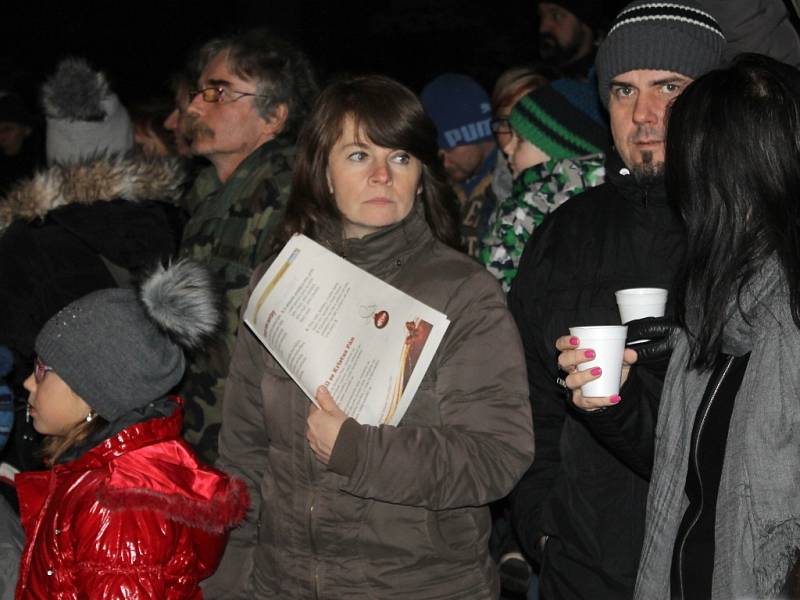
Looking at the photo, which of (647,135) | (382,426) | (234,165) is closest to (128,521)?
(382,426)

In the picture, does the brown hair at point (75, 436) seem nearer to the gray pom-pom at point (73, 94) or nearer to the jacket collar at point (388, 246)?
the jacket collar at point (388, 246)

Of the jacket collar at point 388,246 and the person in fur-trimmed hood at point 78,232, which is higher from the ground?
the jacket collar at point 388,246

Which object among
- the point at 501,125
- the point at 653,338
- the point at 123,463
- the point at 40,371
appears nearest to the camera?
the point at 653,338

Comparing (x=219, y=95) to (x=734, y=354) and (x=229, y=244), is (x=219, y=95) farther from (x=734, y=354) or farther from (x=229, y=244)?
(x=734, y=354)

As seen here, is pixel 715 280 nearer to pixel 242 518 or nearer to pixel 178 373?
pixel 242 518

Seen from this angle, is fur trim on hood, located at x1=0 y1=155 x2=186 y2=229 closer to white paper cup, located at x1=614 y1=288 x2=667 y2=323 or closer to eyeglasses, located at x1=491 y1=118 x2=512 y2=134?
eyeglasses, located at x1=491 y1=118 x2=512 y2=134

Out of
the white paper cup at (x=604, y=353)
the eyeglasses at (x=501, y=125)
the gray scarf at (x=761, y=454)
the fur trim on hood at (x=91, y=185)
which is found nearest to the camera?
the gray scarf at (x=761, y=454)

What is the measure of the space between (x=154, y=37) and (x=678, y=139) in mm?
14947

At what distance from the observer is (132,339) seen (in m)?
3.62

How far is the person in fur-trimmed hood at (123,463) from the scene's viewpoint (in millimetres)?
3232

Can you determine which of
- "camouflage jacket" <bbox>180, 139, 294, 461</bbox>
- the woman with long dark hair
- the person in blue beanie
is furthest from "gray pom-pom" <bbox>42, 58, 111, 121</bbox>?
the woman with long dark hair

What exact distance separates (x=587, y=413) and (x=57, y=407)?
5.68 ft

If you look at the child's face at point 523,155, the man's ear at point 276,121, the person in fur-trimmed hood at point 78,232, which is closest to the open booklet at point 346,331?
the person in fur-trimmed hood at point 78,232

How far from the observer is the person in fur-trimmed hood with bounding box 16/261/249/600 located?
3232 millimetres
